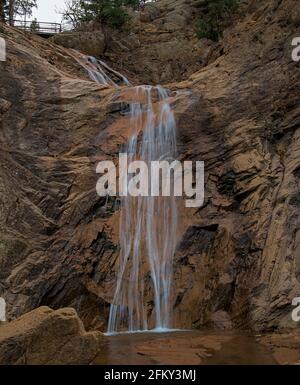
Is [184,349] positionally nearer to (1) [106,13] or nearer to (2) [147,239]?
(2) [147,239]

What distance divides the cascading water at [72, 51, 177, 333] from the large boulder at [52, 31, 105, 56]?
34.4ft

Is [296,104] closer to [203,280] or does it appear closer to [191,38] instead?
[203,280]

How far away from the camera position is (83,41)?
25328 millimetres

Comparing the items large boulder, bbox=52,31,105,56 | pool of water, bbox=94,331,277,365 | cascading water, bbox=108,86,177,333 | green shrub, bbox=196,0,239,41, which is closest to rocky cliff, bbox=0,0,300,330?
cascading water, bbox=108,86,177,333

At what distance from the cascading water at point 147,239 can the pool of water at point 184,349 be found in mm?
900

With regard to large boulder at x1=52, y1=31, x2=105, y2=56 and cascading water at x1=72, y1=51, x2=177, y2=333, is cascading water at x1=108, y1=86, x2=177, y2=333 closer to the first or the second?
cascading water at x1=72, y1=51, x2=177, y2=333

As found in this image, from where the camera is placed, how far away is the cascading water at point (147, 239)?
1200 centimetres

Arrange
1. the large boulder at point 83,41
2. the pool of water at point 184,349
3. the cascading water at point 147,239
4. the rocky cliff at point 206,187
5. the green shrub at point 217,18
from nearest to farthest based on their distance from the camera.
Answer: the pool of water at point 184,349, the rocky cliff at point 206,187, the cascading water at point 147,239, the green shrub at point 217,18, the large boulder at point 83,41

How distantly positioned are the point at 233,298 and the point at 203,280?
90cm

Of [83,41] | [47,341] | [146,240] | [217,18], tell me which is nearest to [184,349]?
[47,341]

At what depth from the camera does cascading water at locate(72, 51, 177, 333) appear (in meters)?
12.0

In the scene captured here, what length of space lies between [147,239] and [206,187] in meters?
2.29

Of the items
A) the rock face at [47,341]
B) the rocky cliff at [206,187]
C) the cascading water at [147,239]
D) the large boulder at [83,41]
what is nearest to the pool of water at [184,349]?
the rock face at [47,341]

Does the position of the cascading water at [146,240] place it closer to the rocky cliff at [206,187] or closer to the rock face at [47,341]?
the rocky cliff at [206,187]
